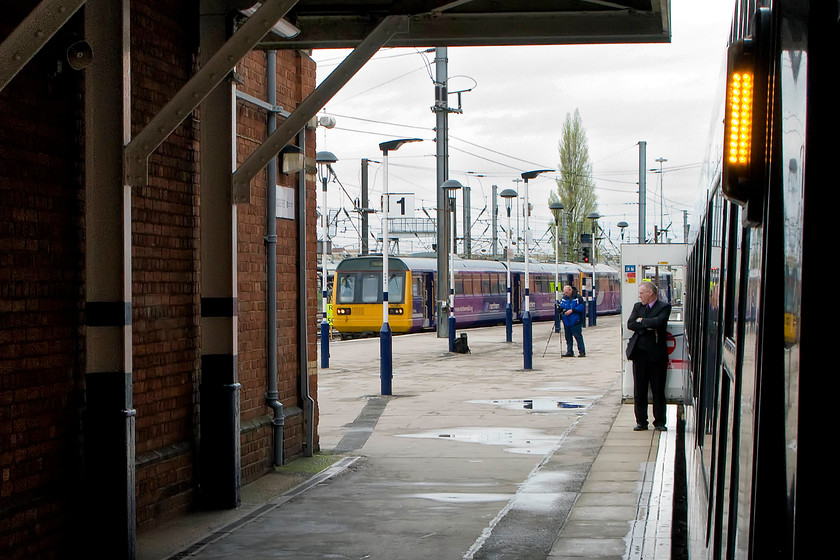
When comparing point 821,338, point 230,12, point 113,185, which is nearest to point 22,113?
point 113,185

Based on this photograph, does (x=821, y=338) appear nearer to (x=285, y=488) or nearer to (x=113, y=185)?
(x=113, y=185)

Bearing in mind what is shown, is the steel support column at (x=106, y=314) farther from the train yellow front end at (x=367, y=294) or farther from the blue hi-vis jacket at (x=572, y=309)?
the train yellow front end at (x=367, y=294)

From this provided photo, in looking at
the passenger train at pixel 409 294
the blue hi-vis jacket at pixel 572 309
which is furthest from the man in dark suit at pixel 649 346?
the passenger train at pixel 409 294

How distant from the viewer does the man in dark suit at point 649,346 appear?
12133mm

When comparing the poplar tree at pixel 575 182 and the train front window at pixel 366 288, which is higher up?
the poplar tree at pixel 575 182

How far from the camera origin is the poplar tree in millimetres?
80750

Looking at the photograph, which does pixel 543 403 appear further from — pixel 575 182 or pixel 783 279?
pixel 575 182

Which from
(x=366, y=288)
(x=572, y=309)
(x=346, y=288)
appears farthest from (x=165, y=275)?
(x=346, y=288)

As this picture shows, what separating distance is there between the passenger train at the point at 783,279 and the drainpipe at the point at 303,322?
7995 millimetres

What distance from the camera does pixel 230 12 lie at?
7.97m

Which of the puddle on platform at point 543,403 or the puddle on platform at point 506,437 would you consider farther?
the puddle on platform at point 543,403

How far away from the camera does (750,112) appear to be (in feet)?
6.56

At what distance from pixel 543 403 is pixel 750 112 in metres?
14.3

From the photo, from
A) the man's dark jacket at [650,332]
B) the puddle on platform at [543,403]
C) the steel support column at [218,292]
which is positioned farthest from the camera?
the puddle on platform at [543,403]
